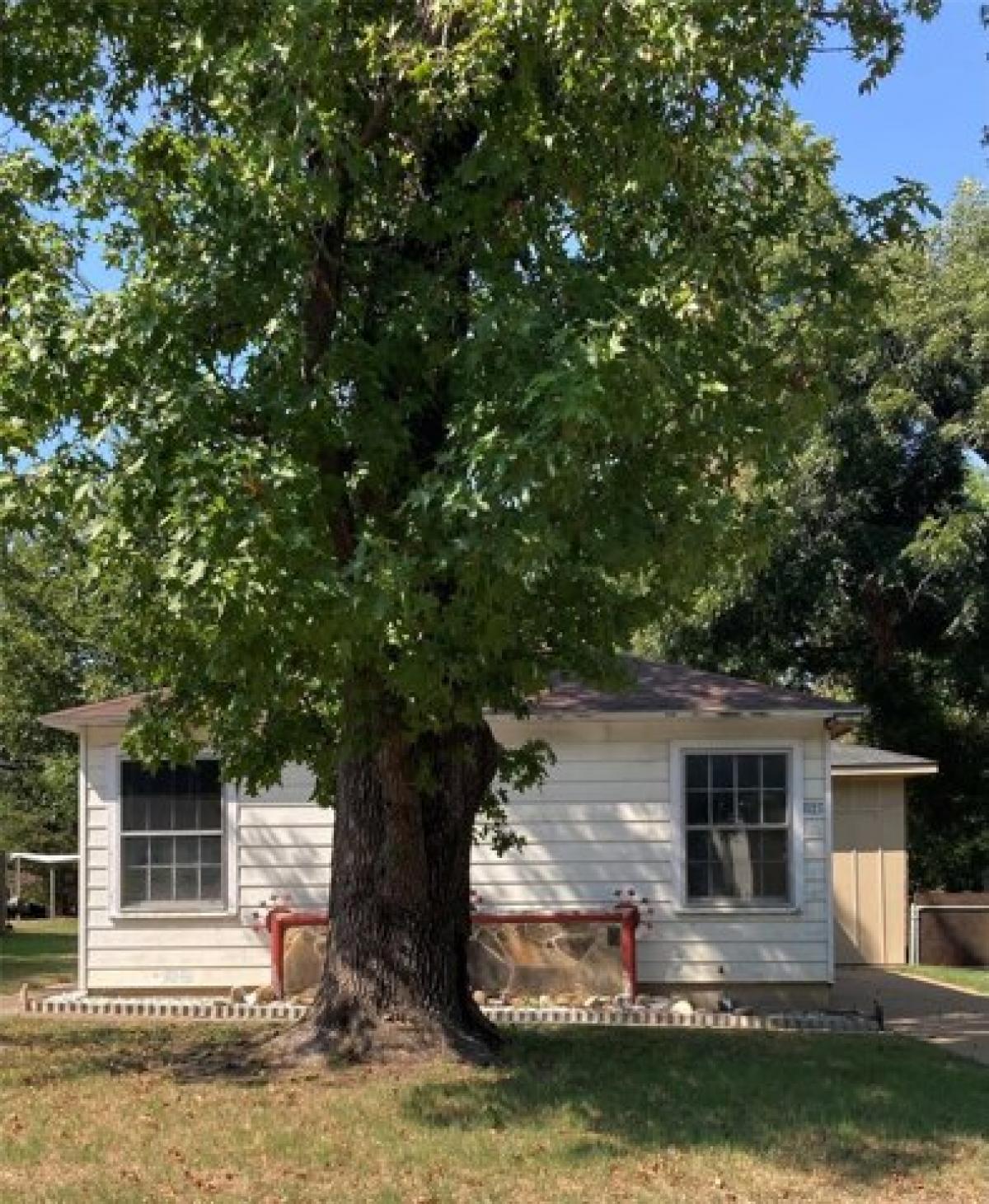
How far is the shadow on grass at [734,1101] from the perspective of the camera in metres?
8.42

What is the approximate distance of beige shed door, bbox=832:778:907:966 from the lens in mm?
20938

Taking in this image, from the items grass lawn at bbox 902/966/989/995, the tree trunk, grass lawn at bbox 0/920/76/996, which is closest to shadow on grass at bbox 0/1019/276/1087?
the tree trunk

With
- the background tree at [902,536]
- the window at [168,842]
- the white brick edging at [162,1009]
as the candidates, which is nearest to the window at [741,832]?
the white brick edging at [162,1009]

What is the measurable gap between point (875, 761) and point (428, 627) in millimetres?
13197

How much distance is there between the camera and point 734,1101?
376 inches

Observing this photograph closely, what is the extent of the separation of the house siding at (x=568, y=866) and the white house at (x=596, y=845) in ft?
0.05

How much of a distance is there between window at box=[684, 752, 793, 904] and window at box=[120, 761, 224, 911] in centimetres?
444

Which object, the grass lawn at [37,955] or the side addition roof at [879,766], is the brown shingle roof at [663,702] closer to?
the grass lawn at [37,955]

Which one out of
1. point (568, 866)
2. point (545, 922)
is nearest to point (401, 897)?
point (545, 922)

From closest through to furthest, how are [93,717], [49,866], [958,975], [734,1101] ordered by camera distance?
[734,1101] → [93,717] → [958,975] → [49,866]

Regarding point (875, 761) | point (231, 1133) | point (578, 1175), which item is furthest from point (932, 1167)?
point (875, 761)

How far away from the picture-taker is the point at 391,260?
31.6 feet

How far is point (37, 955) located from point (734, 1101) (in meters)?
15.6

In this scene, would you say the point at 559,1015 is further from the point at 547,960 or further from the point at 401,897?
the point at 401,897
